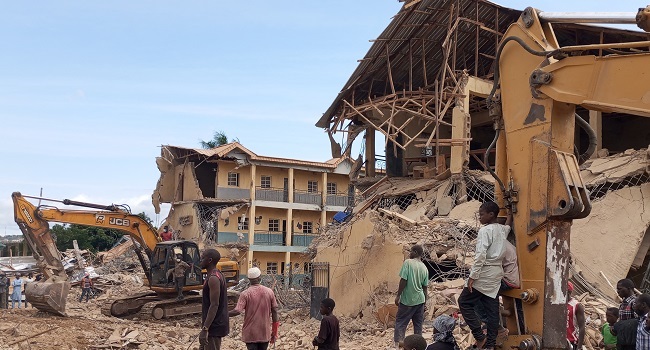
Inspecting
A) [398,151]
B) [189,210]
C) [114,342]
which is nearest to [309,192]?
[189,210]

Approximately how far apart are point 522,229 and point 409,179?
1817cm

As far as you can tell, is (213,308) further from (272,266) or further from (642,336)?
(272,266)

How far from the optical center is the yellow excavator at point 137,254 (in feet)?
62.1

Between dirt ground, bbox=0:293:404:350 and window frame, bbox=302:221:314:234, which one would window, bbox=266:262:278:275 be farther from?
dirt ground, bbox=0:293:404:350

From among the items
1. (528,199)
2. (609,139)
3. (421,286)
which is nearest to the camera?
(528,199)

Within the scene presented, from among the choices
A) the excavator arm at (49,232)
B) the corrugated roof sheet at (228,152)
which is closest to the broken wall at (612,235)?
the excavator arm at (49,232)

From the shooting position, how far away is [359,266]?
16.8 meters

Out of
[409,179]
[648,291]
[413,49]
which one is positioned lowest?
[648,291]

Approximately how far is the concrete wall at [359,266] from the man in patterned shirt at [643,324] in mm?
8576

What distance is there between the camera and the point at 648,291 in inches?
577

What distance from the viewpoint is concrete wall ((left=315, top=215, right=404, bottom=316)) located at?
51.9 feet

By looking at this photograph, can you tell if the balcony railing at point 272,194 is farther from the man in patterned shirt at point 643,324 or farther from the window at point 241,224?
the man in patterned shirt at point 643,324

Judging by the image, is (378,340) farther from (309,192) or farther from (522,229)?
(309,192)

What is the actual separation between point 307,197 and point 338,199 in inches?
107
